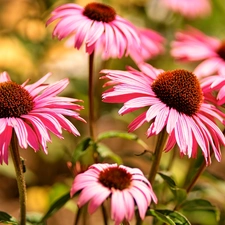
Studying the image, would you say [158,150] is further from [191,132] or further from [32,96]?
[32,96]

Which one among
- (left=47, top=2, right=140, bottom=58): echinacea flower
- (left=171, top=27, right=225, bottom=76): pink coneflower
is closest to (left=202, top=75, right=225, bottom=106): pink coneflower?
(left=47, top=2, right=140, bottom=58): echinacea flower

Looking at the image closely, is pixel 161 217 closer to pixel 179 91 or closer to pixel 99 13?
pixel 179 91

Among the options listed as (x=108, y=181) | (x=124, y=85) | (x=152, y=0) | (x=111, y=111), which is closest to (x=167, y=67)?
(x=152, y=0)

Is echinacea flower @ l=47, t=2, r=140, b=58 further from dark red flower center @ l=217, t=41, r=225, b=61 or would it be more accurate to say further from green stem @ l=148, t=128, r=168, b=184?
dark red flower center @ l=217, t=41, r=225, b=61

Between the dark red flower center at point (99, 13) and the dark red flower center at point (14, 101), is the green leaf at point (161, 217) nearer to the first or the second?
the dark red flower center at point (14, 101)

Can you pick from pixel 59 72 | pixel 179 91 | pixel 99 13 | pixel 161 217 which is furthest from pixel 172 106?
pixel 59 72

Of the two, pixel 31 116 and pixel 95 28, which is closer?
pixel 31 116
